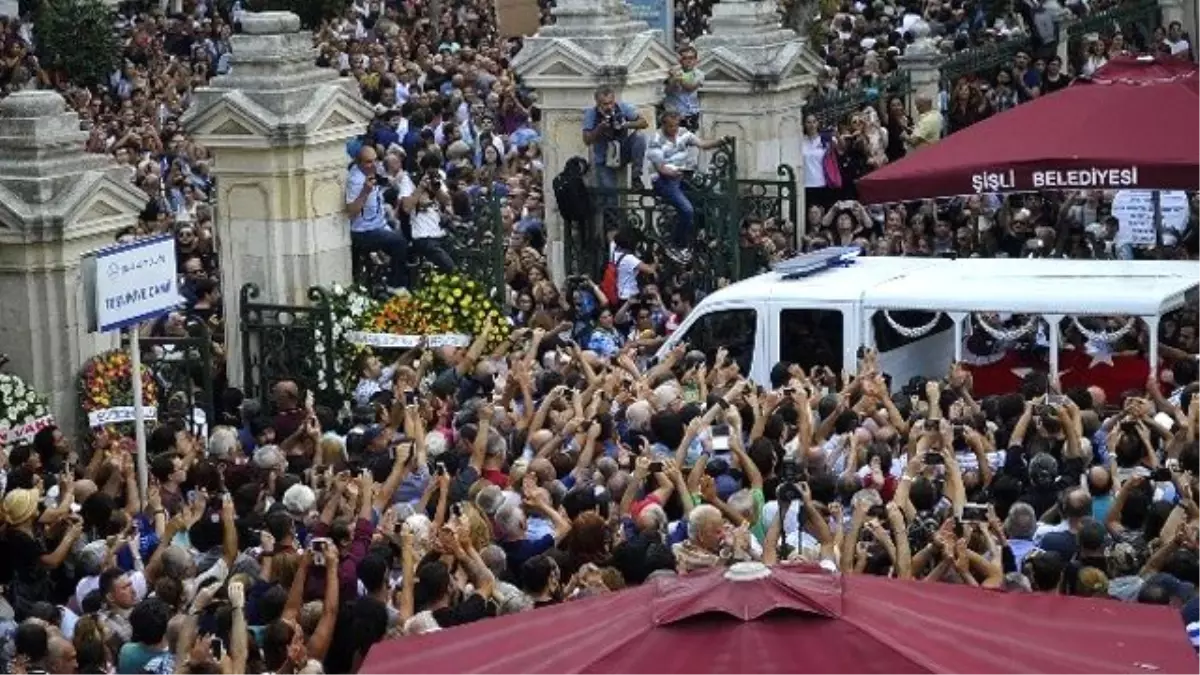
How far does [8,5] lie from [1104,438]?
995 inches

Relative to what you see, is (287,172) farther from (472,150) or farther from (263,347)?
(472,150)

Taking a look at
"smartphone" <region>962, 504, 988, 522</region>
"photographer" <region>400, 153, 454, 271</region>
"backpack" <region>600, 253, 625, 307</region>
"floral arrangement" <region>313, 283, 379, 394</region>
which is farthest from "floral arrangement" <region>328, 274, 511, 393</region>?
"smartphone" <region>962, 504, 988, 522</region>

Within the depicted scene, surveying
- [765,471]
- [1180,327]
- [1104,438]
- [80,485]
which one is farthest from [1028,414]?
[80,485]

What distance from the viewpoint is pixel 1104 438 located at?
1509 centimetres

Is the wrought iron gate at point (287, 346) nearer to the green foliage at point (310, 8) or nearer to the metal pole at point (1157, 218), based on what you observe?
the green foliage at point (310, 8)

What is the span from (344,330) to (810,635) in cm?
972

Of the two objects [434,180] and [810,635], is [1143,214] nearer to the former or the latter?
Answer: [434,180]

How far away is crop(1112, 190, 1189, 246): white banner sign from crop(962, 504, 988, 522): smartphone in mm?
8868

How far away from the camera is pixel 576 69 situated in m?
21.7

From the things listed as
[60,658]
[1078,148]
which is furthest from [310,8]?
[60,658]

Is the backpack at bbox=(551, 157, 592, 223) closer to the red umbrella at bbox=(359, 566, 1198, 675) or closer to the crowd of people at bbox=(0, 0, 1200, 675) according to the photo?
the crowd of people at bbox=(0, 0, 1200, 675)

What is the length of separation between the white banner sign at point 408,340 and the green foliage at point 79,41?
56.4ft

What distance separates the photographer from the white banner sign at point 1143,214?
21.9 metres

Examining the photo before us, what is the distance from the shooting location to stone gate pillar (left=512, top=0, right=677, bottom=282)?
21.6 meters
